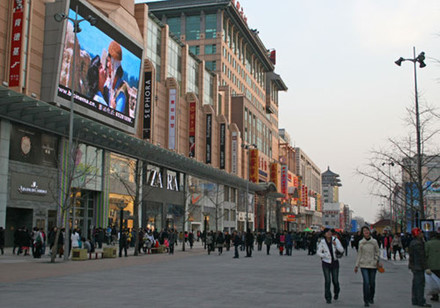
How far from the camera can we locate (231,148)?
262 ft

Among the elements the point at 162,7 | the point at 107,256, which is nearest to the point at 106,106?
the point at 107,256

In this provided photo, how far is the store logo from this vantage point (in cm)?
3242

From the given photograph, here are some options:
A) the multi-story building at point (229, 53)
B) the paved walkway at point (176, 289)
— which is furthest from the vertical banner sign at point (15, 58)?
the multi-story building at point (229, 53)

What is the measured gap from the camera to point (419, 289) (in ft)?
36.0

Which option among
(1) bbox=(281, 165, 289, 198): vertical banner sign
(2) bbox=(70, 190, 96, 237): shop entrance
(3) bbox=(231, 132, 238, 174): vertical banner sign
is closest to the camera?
(2) bbox=(70, 190, 96, 237): shop entrance

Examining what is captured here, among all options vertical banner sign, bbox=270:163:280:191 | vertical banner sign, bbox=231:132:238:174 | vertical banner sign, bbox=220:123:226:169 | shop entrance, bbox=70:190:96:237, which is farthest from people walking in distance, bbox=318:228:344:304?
vertical banner sign, bbox=270:163:280:191

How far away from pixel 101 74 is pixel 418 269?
32.3 meters

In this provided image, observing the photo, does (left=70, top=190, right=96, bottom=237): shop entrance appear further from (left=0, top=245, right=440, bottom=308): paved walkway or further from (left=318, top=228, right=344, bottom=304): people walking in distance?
(left=318, top=228, right=344, bottom=304): people walking in distance

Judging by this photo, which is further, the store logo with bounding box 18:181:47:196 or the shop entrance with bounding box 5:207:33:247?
the shop entrance with bounding box 5:207:33:247

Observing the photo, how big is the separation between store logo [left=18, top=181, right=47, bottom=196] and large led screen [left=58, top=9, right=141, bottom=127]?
6333 mm

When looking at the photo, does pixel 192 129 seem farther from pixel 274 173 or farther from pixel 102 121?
pixel 274 173

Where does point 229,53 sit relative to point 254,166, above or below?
above

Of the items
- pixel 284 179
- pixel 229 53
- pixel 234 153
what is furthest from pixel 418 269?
pixel 284 179

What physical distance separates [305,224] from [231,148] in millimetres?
95733
